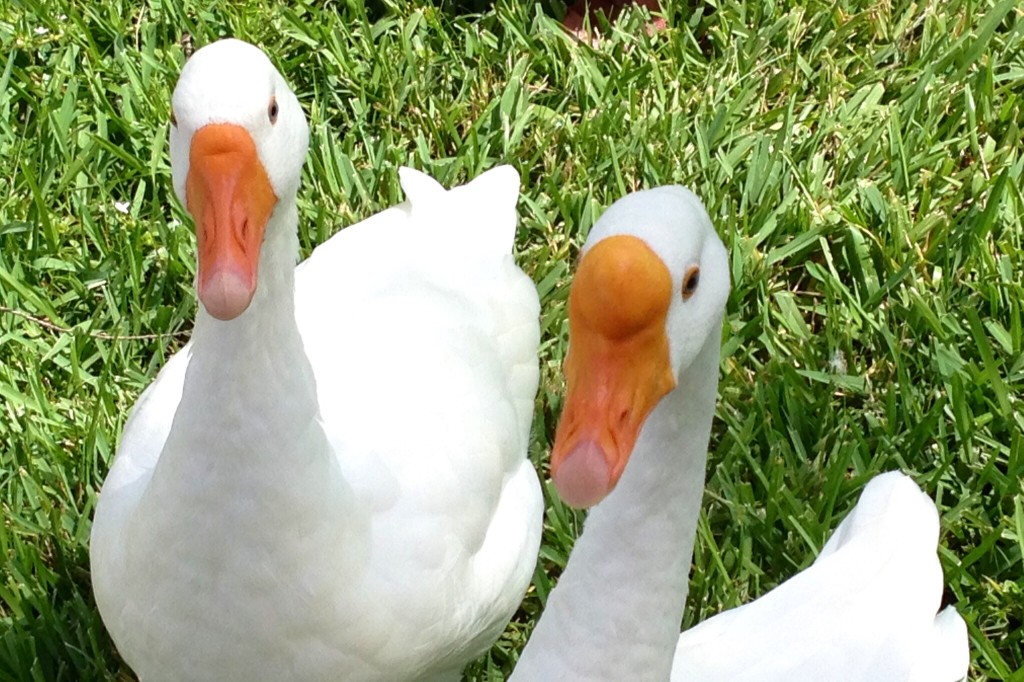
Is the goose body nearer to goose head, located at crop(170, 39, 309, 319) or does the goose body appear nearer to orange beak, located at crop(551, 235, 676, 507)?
orange beak, located at crop(551, 235, 676, 507)

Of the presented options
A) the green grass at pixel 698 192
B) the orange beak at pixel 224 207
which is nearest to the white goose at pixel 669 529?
the green grass at pixel 698 192

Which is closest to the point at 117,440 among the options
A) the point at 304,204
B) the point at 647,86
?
the point at 304,204

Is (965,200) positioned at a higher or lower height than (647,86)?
lower

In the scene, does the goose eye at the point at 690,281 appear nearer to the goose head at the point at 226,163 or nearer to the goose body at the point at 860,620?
the goose head at the point at 226,163

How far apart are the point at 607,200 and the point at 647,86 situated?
0.46 metres

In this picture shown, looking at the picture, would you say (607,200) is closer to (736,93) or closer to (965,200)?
(736,93)

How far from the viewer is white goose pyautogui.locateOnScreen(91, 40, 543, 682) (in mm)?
1826

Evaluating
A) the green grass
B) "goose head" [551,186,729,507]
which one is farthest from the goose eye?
the green grass

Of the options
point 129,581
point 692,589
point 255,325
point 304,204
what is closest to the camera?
point 255,325

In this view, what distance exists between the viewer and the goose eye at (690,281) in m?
1.51

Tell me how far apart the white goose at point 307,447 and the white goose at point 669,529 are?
373mm

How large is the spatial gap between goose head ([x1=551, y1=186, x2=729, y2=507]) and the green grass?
128 centimetres

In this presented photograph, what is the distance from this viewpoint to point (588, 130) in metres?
3.53

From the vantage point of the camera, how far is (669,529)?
69.1 inches
